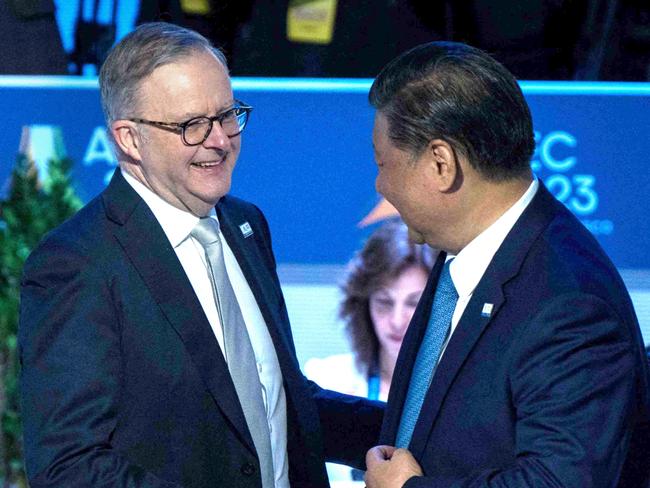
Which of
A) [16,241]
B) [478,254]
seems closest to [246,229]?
[478,254]

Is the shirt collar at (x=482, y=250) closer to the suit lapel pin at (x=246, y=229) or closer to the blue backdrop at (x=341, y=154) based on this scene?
the suit lapel pin at (x=246, y=229)

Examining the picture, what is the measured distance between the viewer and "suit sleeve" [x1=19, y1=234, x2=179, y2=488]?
2.21 m

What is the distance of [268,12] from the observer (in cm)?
443

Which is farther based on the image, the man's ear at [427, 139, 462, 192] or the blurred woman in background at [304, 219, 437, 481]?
the blurred woman in background at [304, 219, 437, 481]

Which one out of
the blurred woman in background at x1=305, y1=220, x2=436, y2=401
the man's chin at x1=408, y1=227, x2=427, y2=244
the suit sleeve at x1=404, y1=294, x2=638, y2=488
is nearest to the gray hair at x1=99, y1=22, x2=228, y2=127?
the man's chin at x1=408, y1=227, x2=427, y2=244

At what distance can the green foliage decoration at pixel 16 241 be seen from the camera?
4.12 metres

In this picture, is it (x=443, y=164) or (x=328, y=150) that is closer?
(x=443, y=164)

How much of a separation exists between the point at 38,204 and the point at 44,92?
522mm

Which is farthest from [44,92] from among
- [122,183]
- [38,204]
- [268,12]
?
[122,183]

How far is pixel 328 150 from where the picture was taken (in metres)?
4.41

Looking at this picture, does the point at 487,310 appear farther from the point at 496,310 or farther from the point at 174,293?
the point at 174,293

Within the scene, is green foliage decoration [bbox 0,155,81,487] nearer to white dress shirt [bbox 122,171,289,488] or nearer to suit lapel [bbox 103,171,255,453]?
white dress shirt [bbox 122,171,289,488]

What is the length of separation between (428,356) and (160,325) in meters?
0.56

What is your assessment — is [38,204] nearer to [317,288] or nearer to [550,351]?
[317,288]
